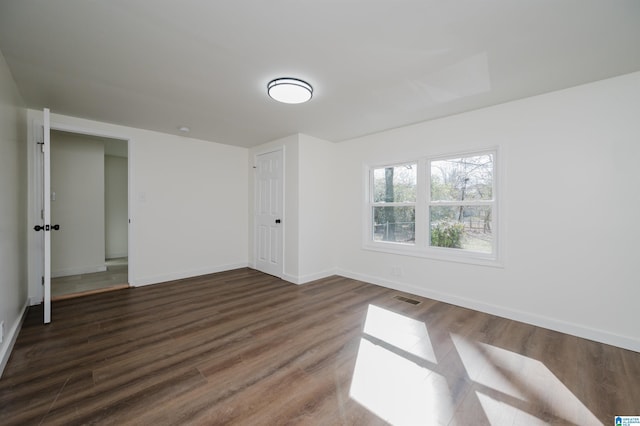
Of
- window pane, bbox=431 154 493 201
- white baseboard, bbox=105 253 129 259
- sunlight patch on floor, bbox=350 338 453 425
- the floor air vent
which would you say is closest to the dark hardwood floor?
sunlight patch on floor, bbox=350 338 453 425

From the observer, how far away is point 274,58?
2039 mm

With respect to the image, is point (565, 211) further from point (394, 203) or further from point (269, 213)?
point (269, 213)

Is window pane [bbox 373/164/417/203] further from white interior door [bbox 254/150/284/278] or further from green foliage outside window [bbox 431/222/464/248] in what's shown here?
white interior door [bbox 254/150/284/278]

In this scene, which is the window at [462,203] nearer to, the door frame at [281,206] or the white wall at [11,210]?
the door frame at [281,206]

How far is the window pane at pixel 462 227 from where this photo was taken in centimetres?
306

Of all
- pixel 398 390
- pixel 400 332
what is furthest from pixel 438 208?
pixel 398 390

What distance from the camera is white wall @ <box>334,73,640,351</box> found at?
224 cm

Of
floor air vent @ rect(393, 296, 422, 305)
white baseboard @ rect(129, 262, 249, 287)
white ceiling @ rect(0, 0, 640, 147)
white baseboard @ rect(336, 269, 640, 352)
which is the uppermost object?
white ceiling @ rect(0, 0, 640, 147)

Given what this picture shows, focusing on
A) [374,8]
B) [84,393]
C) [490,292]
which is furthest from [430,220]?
[84,393]

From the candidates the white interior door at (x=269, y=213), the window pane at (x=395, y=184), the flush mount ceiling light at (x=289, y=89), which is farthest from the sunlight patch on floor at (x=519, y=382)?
the white interior door at (x=269, y=213)

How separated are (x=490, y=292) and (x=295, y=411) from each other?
255 cm

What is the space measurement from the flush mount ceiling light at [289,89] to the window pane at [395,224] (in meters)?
2.21

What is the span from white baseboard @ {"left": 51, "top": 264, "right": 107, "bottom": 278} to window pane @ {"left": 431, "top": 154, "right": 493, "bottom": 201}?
5868 millimetres

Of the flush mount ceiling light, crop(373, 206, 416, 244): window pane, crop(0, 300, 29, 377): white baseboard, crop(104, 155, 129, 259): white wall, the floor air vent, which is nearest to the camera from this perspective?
crop(0, 300, 29, 377): white baseboard
